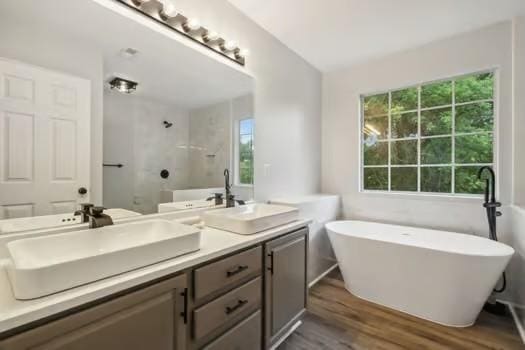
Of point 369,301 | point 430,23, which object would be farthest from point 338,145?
point 369,301

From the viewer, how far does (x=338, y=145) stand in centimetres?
328

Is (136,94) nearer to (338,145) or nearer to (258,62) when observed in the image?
(258,62)

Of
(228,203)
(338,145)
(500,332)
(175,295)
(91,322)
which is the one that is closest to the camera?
(91,322)

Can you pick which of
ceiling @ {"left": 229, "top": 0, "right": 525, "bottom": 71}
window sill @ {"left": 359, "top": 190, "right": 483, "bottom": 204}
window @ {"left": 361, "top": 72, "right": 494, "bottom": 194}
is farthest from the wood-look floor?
ceiling @ {"left": 229, "top": 0, "right": 525, "bottom": 71}

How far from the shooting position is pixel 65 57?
4.00ft

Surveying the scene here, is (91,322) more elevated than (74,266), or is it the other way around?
(74,266)

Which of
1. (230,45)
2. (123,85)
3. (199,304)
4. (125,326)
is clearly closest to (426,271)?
(199,304)

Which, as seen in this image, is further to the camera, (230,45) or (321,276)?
(321,276)

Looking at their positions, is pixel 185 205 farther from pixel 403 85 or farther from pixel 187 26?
pixel 403 85

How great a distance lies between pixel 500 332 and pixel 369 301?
3.02ft

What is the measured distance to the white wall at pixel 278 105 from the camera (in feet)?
6.79

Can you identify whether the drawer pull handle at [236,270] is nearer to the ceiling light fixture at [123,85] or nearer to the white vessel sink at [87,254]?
the white vessel sink at [87,254]

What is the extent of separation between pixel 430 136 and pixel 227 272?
Result: 2683 millimetres

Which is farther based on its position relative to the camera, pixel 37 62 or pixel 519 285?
pixel 519 285
